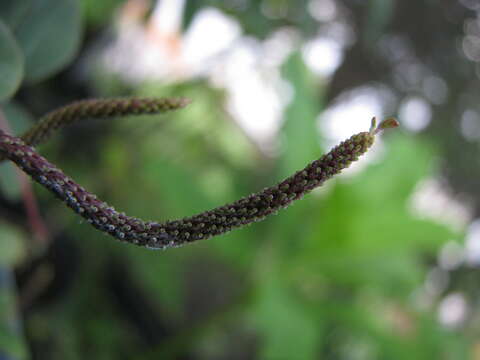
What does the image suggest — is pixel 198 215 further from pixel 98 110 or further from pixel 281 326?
pixel 281 326

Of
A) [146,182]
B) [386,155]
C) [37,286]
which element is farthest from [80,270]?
[386,155]

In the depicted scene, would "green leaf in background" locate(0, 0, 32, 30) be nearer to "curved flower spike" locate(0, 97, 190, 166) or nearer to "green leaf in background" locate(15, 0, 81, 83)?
"green leaf in background" locate(15, 0, 81, 83)

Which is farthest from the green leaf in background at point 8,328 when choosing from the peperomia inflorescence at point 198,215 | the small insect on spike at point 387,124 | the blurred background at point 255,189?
the small insect on spike at point 387,124

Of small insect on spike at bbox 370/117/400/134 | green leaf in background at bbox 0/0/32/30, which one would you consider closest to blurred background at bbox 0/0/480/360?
green leaf in background at bbox 0/0/32/30

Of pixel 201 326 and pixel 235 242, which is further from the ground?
pixel 235 242

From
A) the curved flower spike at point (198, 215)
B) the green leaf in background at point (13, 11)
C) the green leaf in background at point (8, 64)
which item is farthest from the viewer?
the green leaf in background at point (13, 11)

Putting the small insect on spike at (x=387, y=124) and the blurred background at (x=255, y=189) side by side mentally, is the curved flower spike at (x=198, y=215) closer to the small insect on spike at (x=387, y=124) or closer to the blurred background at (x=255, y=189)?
the small insect on spike at (x=387, y=124)

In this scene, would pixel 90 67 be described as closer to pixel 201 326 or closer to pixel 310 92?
pixel 310 92
